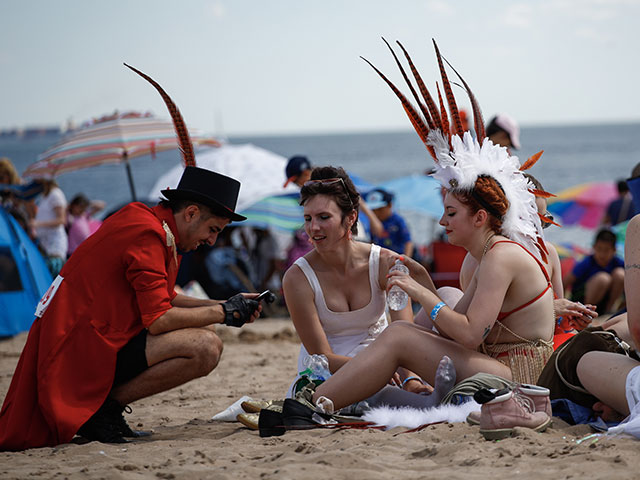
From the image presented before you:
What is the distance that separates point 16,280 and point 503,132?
563 centimetres

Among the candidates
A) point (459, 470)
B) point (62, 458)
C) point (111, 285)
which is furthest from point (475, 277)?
point (62, 458)

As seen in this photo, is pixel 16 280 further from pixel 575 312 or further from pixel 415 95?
pixel 575 312

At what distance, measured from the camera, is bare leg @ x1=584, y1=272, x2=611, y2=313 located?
8.66m

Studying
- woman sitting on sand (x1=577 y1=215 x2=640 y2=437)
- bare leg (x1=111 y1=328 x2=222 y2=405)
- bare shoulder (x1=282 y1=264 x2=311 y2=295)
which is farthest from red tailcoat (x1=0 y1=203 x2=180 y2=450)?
woman sitting on sand (x1=577 y1=215 x2=640 y2=437)

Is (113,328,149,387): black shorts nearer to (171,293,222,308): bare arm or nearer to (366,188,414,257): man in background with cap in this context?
(171,293,222,308): bare arm

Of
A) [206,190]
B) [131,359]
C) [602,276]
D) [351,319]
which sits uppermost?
[206,190]

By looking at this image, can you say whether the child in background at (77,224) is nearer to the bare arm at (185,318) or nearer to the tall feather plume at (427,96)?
the bare arm at (185,318)

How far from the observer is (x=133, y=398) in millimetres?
3975

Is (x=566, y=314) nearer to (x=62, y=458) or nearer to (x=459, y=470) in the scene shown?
(x=459, y=470)

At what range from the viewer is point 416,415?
3.63 metres

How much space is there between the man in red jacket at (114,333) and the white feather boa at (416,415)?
0.87 metres

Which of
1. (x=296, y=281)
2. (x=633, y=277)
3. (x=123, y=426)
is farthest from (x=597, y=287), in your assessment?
(x=123, y=426)

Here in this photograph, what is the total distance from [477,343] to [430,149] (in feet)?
3.64

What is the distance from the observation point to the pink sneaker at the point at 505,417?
10.6 ft
